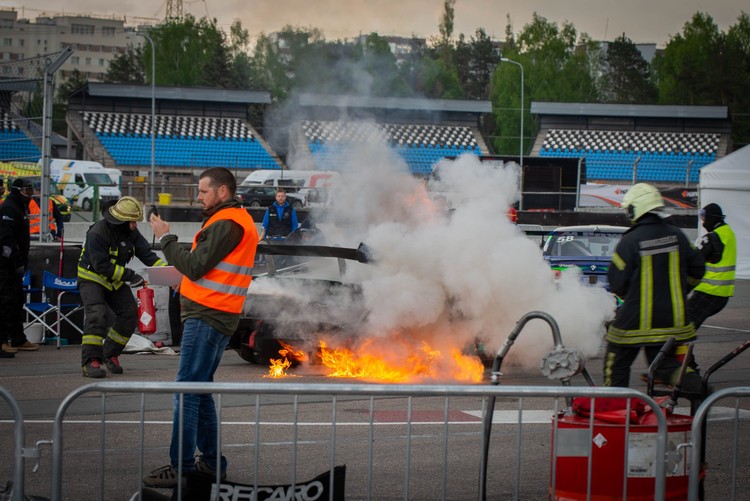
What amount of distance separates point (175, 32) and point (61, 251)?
7338 cm

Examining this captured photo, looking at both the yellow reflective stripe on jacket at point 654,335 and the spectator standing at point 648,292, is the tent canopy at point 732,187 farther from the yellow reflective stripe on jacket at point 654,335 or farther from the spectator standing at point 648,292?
the yellow reflective stripe on jacket at point 654,335

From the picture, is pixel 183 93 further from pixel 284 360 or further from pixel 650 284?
pixel 650 284

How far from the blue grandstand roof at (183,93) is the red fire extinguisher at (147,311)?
38.7 metres

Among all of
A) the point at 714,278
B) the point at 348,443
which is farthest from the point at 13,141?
the point at 714,278

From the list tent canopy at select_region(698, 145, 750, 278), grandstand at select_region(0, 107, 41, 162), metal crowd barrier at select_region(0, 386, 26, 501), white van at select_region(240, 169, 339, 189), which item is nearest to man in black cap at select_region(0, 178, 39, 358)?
grandstand at select_region(0, 107, 41, 162)

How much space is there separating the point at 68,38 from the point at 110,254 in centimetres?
13137

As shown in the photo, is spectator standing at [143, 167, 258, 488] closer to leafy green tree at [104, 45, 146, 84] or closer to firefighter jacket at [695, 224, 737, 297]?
firefighter jacket at [695, 224, 737, 297]

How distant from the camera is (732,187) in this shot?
70.9 ft

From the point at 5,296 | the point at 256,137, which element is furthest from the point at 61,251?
the point at 256,137

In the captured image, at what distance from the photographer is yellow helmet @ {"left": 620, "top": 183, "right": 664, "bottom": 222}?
6.10 meters

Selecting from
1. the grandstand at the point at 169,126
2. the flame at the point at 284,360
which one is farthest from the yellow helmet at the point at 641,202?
the grandstand at the point at 169,126

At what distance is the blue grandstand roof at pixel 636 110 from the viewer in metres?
52.5

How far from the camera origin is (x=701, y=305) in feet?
33.7

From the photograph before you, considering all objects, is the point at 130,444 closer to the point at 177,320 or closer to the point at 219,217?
the point at 219,217
